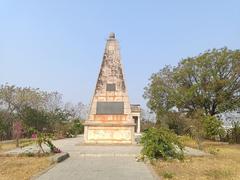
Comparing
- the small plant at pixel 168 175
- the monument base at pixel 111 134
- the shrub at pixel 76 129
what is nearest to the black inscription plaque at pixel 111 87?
the monument base at pixel 111 134

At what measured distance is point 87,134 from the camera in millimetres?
19453

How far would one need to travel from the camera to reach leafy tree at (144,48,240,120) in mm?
25953

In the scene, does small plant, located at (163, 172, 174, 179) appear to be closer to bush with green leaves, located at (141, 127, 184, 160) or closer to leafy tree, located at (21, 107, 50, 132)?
bush with green leaves, located at (141, 127, 184, 160)

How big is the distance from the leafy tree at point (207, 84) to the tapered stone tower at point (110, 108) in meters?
8.45

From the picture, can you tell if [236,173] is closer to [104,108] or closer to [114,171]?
[114,171]

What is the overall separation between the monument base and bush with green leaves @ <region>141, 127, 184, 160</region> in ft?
24.8

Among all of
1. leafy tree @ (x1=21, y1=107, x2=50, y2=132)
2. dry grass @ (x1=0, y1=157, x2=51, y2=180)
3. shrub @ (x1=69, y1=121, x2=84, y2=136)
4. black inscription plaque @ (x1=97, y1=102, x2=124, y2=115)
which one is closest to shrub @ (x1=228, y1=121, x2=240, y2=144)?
black inscription plaque @ (x1=97, y1=102, x2=124, y2=115)

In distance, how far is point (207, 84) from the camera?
86.7ft

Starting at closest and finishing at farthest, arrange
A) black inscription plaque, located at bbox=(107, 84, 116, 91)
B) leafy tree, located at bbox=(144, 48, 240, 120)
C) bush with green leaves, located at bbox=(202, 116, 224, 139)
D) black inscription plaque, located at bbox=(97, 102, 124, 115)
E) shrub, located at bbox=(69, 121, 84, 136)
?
bush with green leaves, located at bbox=(202, 116, 224, 139) → black inscription plaque, located at bbox=(97, 102, 124, 115) → black inscription plaque, located at bbox=(107, 84, 116, 91) → leafy tree, located at bbox=(144, 48, 240, 120) → shrub, located at bbox=(69, 121, 84, 136)

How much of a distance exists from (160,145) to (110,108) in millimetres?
8753

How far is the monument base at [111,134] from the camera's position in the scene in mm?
19297

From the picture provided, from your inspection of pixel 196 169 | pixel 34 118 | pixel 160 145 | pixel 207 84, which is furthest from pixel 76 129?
pixel 196 169

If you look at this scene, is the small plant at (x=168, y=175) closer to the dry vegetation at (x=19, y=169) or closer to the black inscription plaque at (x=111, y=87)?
the dry vegetation at (x=19, y=169)

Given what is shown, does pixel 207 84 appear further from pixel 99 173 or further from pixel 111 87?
pixel 99 173
